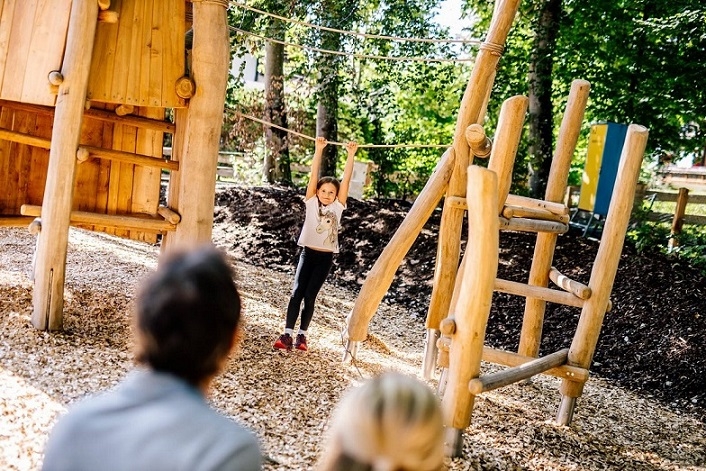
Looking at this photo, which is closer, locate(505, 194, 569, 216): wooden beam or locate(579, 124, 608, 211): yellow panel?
locate(505, 194, 569, 216): wooden beam

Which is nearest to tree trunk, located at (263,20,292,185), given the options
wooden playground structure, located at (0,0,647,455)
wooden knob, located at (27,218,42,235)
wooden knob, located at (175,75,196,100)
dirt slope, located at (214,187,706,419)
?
dirt slope, located at (214,187,706,419)

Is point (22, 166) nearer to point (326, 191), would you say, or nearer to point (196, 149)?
point (196, 149)

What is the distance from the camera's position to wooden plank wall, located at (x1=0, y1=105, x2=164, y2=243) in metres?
5.83

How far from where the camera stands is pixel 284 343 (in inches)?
214

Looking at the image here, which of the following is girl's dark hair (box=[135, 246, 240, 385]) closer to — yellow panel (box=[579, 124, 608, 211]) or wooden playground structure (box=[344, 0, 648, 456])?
wooden playground structure (box=[344, 0, 648, 456])

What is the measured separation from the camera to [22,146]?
5961 millimetres

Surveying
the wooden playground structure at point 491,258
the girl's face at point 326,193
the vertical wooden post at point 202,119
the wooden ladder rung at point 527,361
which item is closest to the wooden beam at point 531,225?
the wooden playground structure at point 491,258

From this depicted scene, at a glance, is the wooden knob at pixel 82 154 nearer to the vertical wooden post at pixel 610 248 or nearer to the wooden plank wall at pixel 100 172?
the wooden plank wall at pixel 100 172

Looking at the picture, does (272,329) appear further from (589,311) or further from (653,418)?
(653,418)

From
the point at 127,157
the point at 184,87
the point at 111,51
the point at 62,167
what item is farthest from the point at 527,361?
the point at 111,51

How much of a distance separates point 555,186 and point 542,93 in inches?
238

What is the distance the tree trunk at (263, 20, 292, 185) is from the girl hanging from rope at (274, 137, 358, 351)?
7.03 metres

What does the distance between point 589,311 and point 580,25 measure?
280 inches

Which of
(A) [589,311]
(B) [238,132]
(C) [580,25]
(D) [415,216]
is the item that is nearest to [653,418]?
(A) [589,311]
